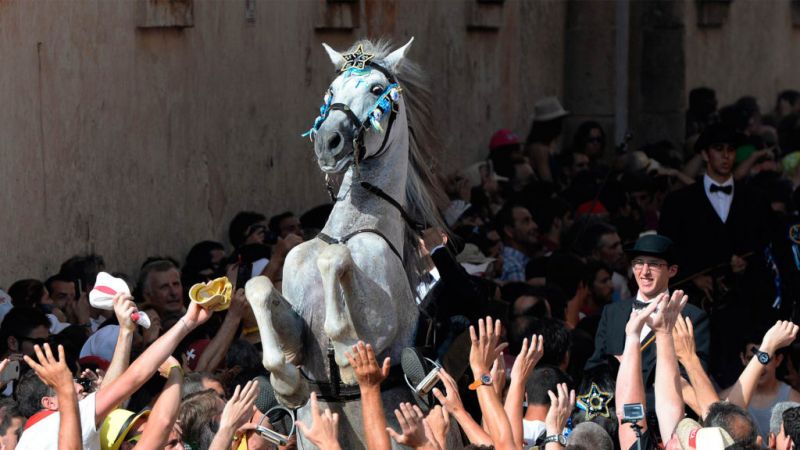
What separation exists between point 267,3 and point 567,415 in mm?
7640

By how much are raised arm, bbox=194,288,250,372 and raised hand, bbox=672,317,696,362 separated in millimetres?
2371

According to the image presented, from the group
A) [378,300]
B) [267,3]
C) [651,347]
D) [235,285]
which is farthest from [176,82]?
[378,300]

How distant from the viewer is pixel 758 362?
7.62 metres

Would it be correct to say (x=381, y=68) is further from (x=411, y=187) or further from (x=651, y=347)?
(x=651, y=347)

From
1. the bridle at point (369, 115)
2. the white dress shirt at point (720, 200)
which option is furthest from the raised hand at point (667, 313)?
the white dress shirt at point (720, 200)

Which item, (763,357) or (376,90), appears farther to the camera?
(763,357)

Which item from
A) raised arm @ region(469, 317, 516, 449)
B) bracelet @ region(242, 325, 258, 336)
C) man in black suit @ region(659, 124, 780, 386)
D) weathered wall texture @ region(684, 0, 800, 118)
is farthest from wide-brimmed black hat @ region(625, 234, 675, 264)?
weathered wall texture @ region(684, 0, 800, 118)

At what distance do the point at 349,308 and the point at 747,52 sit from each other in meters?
18.0

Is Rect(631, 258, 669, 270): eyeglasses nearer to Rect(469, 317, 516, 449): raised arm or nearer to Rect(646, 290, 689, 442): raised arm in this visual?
Rect(646, 290, 689, 442): raised arm

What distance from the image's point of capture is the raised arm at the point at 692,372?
24.5 ft

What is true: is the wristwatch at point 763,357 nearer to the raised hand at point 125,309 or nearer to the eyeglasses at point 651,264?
the eyeglasses at point 651,264

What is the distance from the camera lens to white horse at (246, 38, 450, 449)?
6805 mm

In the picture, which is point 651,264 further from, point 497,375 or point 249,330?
point 249,330

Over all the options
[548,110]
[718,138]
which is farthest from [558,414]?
[548,110]
